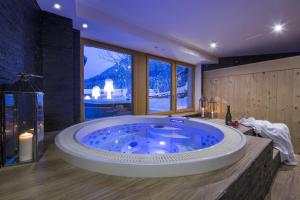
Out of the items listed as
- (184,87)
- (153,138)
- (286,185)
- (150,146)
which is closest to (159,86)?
(184,87)

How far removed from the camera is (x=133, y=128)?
2768 mm

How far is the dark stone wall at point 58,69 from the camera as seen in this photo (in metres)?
2.12

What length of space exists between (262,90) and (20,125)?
3940 mm

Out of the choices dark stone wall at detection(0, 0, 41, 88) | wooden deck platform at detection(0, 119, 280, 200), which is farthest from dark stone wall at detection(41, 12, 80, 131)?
wooden deck platform at detection(0, 119, 280, 200)

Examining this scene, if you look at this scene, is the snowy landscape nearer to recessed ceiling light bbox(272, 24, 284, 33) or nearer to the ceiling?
the ceiling

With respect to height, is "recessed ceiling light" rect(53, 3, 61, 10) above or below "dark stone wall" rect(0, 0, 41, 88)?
above

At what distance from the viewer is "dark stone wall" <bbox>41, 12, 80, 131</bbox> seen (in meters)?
2.12

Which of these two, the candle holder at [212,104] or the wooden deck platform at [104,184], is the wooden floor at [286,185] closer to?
the wooden deck platform at [104,184]

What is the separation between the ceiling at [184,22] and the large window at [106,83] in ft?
1.05

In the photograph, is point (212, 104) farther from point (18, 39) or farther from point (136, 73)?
point (18, 39)

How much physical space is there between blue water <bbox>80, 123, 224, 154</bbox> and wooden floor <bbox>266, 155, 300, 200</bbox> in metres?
0.81

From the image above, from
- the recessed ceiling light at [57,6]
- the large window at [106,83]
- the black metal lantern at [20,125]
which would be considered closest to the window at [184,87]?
the large window at [106,83]

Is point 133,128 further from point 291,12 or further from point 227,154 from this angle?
point 291,12

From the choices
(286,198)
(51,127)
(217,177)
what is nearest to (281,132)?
(286,198)
